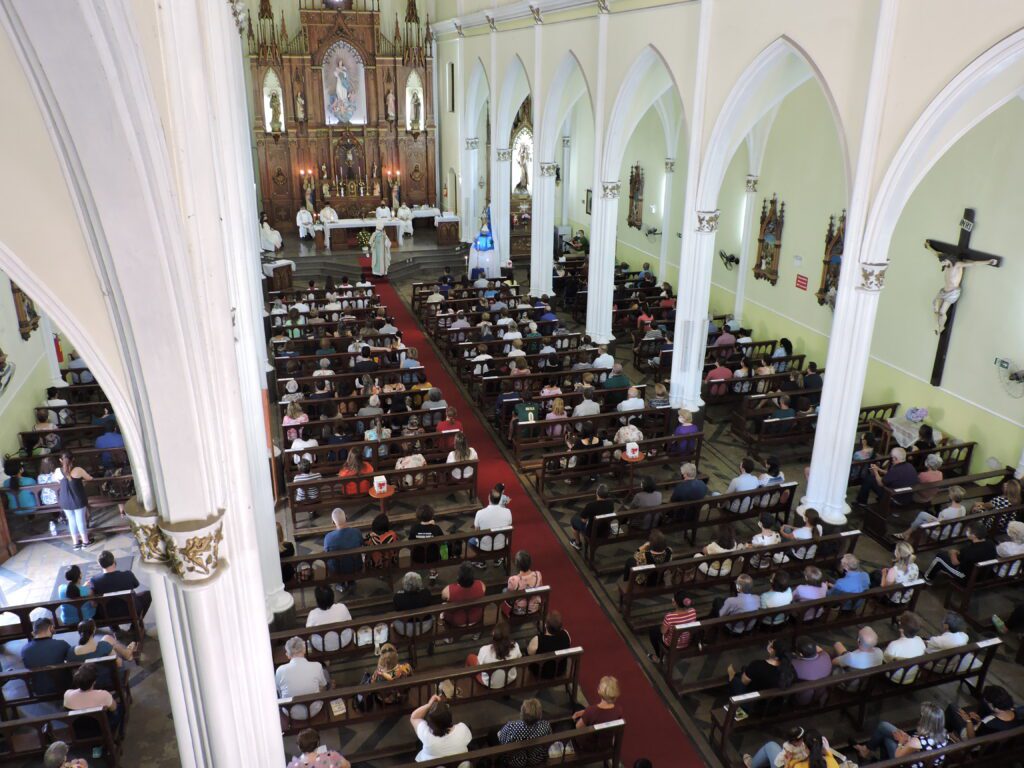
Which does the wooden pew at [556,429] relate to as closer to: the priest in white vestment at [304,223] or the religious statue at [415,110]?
the priest in white vestment at [304,223]

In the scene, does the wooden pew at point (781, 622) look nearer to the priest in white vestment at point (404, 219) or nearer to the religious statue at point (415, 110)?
the priest in white vestment at point (404, 219)

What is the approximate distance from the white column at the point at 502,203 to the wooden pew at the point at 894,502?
46.9 feet

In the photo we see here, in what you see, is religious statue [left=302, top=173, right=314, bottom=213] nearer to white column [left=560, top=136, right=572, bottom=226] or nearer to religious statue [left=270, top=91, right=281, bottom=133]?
religious statue [left=270, top=91, right=281, bottom=133]

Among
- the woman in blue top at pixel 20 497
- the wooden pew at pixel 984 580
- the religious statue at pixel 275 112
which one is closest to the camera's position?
the wooden pew at pixel 984 580

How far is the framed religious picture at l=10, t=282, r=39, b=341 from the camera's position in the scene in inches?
508

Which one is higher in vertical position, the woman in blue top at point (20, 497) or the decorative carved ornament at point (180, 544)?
the decorative carved ornament at point (180, 544)

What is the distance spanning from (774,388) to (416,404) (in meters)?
6.70

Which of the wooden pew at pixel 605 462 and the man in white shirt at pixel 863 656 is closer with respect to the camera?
the man in white shirt at pixel 863 656

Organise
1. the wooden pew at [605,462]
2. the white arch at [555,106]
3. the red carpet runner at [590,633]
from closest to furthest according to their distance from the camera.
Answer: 1. the red carpet runner at [590,633]
2. the wooden pew at [605,462]
3. the white arch at [555,106]

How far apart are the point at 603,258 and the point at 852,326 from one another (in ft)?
24.4

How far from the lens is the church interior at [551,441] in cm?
372

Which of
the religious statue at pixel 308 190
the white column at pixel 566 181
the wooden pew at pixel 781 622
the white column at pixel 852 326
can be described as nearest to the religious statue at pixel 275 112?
the religious statue at pixel 308 190

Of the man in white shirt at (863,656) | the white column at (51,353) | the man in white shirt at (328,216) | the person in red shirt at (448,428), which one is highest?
the man in white shirt at (328,216)

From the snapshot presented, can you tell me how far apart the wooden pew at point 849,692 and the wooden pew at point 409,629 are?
1.99 m
